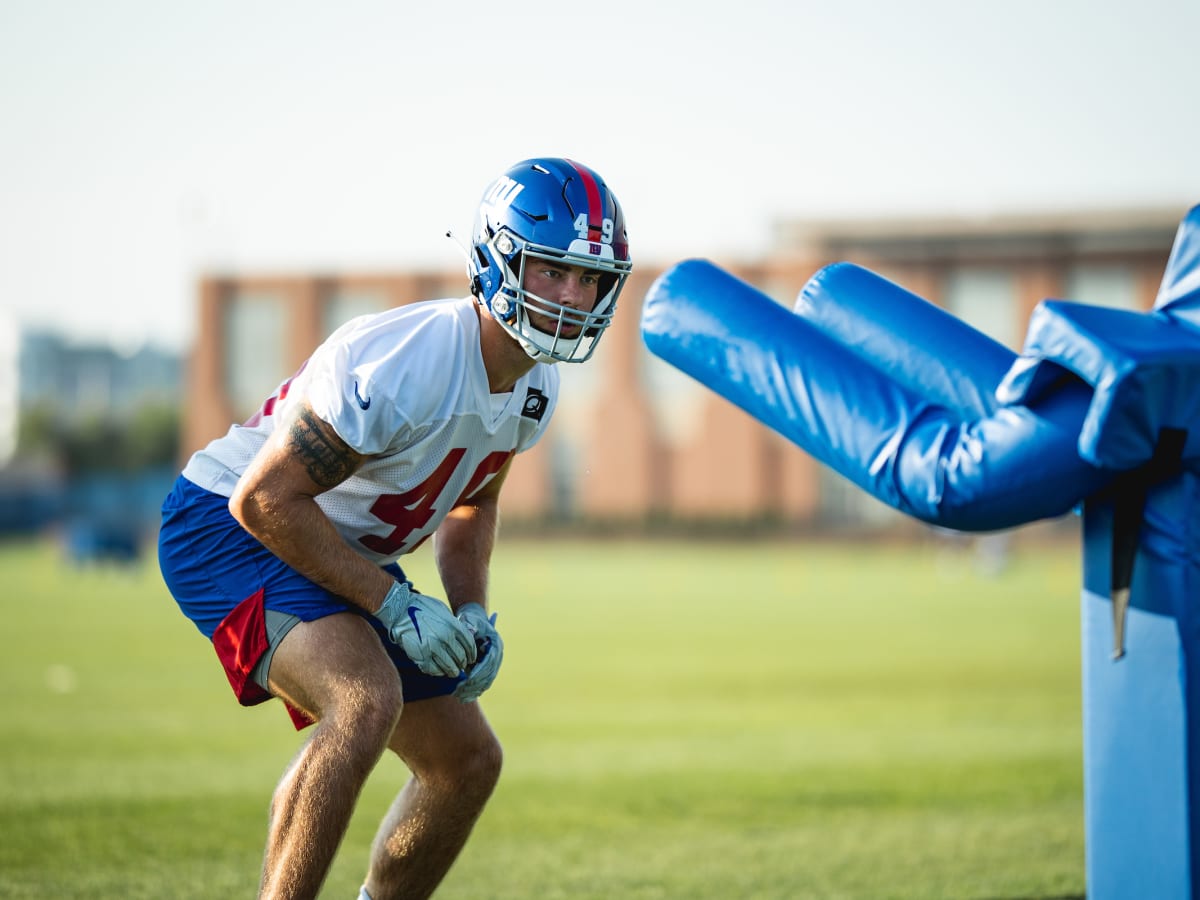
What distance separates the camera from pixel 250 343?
58719 millimetres

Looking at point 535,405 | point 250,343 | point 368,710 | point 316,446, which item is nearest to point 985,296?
point 250,343

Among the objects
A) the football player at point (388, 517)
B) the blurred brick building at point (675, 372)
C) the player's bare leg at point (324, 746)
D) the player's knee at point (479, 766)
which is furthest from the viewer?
the blurred brick building at point (675, 372)

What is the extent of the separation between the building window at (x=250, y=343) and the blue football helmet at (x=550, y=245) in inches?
2219

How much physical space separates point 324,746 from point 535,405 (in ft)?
3.87

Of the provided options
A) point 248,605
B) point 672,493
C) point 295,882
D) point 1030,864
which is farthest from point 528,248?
point 672,493

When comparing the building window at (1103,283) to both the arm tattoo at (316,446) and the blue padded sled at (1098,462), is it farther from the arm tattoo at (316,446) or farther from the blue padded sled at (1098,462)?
the arm tattoo at (316,446)

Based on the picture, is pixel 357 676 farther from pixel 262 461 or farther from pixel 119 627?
pixel 119 627

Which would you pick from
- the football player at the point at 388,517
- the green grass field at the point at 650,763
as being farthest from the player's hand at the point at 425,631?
the green grass field at the point at 650,763

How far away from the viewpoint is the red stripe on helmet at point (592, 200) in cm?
356

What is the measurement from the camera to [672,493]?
53938 millimetres

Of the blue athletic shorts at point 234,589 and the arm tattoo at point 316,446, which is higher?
the arm tattoo at point 316,446

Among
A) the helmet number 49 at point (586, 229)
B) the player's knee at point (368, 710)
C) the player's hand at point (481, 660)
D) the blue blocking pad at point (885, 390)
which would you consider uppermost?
the helmet number 49 at point (586, 229)

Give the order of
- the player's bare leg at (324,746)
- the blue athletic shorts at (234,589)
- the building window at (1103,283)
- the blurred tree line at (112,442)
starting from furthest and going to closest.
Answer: the blurred tree line at (112,442) < the building window at (1103,283) < the blue athletic shorts at (234,589) < the player's bare leg at (324,746)

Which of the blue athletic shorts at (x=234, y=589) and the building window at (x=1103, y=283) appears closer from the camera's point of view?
the blue athletic shorts at (x=234, y=589)
